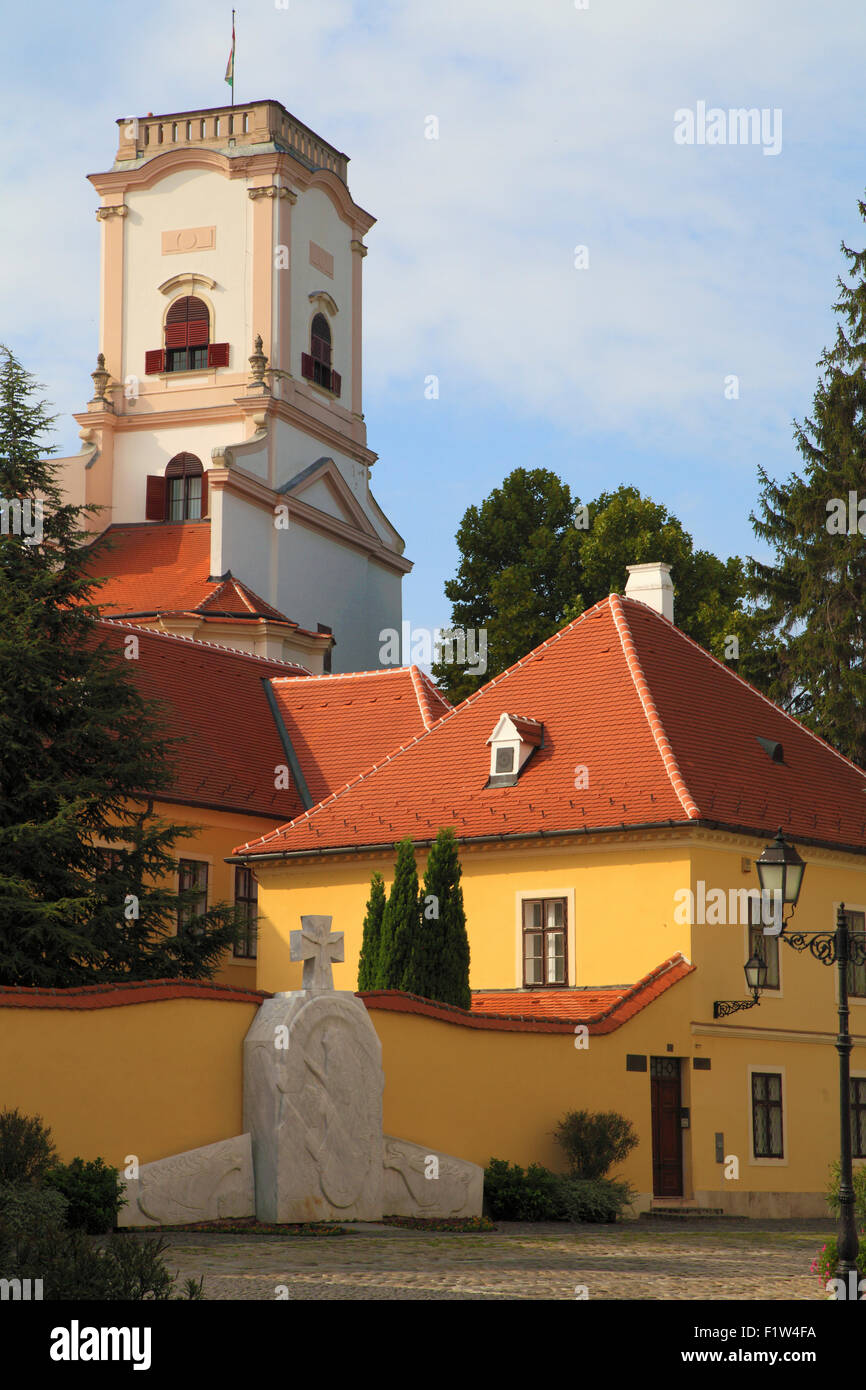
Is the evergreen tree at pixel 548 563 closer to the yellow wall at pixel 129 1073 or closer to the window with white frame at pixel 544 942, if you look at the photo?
the window with white frame at pixel 544 942

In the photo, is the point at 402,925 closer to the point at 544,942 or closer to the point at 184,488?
the point at 544,942

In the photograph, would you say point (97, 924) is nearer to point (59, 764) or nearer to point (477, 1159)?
point (59, 764)

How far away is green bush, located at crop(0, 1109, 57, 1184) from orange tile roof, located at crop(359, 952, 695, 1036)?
490 centimetres

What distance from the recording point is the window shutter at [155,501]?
51656 millimetres

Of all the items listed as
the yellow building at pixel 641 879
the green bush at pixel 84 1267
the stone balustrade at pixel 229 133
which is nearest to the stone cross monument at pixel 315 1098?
the yellow building at pixel 641 879

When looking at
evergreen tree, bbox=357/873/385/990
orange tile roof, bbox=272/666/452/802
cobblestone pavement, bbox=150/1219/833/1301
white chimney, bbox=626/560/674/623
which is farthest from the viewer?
orange tile roof, bbox=272/666/452/802

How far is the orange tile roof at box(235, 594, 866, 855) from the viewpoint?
93.0ft

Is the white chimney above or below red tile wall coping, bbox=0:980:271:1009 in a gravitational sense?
above

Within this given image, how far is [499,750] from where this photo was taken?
99.0 ft

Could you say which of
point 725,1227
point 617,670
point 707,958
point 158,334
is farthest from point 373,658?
point 725,1227

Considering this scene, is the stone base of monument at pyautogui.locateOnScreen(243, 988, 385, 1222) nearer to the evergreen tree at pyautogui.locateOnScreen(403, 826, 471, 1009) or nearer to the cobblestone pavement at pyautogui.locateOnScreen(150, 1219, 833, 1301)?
the cobblestone pavement at pyautogui.locateOnScreen(150, 1219, 833, 1301)

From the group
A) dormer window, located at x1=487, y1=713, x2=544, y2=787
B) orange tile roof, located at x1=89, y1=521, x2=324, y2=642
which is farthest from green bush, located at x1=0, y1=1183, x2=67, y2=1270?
orange tile roof, located at x1=89, y1=521, x2=324, y2=642

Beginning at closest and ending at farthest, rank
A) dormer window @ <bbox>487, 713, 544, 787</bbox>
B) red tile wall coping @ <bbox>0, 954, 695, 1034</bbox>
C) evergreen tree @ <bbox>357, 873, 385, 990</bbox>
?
red tile wall coping @ <bbox>0, 954, 695, 1034</bbox>
evergreen tree @ <bbox>357, 873, 385, 990</bbox>
dormer window @ <bbox>487, 713, 544, 787</bbox>
